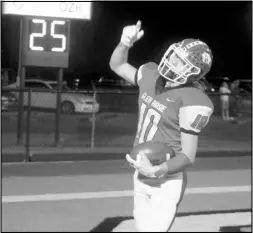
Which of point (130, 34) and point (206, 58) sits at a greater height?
Result: point (130, 34)

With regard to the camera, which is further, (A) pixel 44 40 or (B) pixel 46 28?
(A) pixel 44 40

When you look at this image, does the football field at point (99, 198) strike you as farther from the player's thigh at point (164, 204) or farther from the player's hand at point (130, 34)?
the player's hand at point (130, 34)

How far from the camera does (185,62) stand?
3807 millimetres

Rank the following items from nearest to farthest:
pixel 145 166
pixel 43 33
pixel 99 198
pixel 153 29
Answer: pixel 145 166, pixel 99 198, pixel 43 33, pixel 153 29

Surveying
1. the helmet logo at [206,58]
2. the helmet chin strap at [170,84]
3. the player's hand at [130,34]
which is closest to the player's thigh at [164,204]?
the helmet chin strap at [170,84]

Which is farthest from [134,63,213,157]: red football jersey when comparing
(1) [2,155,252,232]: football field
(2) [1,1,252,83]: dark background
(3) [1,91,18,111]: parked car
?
(2) [1,1,252,83]: dark background

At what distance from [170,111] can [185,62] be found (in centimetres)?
34

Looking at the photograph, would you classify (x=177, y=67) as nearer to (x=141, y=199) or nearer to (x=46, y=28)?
(x=141, y=199)

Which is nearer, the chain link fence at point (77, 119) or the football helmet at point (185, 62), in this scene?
the football helmet at point (185, 62)

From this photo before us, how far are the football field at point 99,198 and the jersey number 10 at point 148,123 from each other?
266 cm

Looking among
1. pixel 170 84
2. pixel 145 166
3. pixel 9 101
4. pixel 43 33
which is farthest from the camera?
pixel 9 101

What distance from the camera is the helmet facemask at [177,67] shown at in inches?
150

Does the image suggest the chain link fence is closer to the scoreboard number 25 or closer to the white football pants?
the scoreboard number 25

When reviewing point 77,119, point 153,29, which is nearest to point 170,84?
point 77,119
